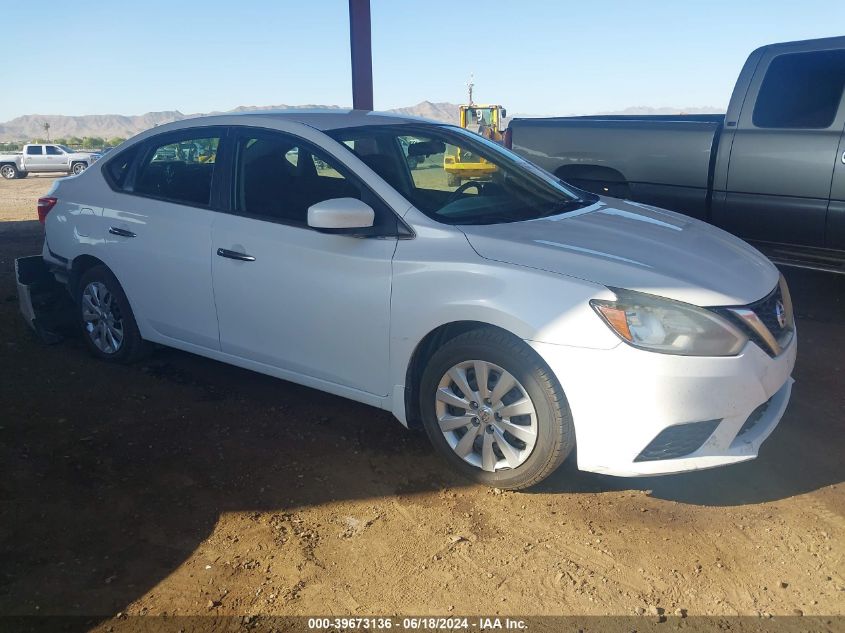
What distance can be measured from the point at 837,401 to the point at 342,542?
3076 millimetres

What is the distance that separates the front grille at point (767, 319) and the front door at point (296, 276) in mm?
1521

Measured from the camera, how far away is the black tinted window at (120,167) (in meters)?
4.71

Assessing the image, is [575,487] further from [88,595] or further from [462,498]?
[88,595]

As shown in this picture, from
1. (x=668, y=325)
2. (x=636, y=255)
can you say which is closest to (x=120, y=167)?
(x=636, y=255)

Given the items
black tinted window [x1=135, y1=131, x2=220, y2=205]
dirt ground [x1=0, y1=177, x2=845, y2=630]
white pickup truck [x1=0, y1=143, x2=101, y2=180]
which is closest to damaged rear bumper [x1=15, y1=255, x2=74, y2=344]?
dirt ground [x1=0, y1=177, x2=845, y2=630]

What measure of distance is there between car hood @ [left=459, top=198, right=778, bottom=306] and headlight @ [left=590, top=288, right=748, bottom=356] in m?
0.05

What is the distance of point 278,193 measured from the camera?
400 cm

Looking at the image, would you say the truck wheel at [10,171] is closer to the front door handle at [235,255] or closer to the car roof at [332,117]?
the car roof at [332,117]

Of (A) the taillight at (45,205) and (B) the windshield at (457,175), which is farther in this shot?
(A) the taillight at (45,205)

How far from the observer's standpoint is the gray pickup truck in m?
5.63

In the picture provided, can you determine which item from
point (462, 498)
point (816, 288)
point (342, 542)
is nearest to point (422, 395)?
point (462, 498)

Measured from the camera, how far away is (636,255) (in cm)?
325

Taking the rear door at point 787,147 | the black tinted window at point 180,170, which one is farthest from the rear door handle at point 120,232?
the rear door at point 787,147

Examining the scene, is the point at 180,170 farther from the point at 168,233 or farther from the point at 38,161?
the point at 38,161
